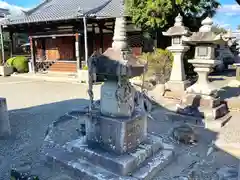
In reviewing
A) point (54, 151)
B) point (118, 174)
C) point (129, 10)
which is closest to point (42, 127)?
point (54, 151)

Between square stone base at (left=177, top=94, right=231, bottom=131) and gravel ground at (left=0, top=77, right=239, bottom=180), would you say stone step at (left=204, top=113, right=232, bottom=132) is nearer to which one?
square stone base at (left=177, top=94, right=231, bottom=131)

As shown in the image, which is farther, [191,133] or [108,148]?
[191,133]

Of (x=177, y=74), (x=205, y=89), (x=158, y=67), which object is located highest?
(x=158, y=67)

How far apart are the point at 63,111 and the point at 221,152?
4.30 meters

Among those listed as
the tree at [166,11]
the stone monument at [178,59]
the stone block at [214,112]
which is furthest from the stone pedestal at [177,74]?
the tree at [166,11]

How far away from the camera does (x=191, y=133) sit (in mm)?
4484

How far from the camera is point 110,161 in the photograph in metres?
3.27

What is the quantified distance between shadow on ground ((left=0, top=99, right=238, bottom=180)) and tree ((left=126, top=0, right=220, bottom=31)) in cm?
504

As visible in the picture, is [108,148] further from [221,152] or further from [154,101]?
[154,101]

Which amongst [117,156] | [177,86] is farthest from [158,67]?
[117,156]

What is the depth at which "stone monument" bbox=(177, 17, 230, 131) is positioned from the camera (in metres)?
5.75

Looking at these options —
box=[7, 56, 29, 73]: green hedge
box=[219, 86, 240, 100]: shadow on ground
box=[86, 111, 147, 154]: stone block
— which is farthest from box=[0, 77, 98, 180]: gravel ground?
box=[219, 86, 240, 100]: shadow on ground

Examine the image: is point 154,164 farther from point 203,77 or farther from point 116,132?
point 203,77

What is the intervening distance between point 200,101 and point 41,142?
155 inches
